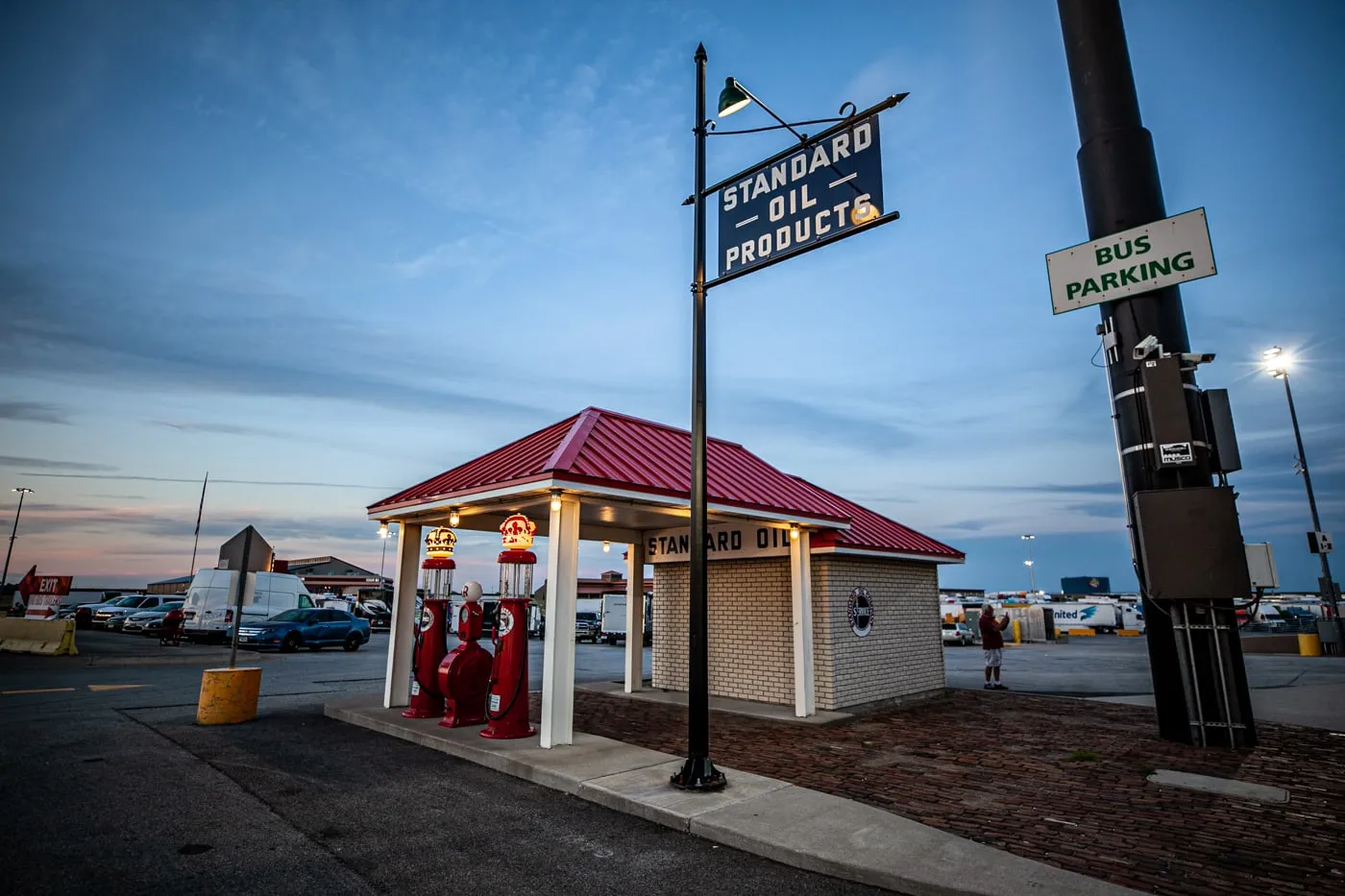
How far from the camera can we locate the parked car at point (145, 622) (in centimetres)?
3047

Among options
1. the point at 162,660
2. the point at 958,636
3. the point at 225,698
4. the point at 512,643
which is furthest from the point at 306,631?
the point at 958,636

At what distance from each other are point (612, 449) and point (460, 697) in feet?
13.3

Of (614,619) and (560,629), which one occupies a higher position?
(560,629)

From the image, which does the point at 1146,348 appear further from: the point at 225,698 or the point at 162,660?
A: the point at 162,660

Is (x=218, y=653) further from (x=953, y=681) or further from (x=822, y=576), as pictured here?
(x=953, y=681)

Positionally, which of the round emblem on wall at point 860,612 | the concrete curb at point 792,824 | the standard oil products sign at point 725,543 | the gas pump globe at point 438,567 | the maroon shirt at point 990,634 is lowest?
the concrete curb at point 792,824

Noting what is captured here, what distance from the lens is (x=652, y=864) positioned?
489 cm

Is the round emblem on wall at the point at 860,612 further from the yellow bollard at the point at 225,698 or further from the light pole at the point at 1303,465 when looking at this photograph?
the light pole at the point at 1303,465

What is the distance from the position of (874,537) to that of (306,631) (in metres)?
22.0

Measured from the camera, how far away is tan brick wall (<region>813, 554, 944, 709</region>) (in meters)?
11.7

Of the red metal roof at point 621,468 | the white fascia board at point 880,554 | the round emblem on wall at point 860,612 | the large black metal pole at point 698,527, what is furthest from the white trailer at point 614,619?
the large black metal pole at point 698,527

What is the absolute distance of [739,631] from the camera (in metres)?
12.9

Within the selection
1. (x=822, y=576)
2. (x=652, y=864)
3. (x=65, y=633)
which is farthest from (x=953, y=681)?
(x=65, y=633)

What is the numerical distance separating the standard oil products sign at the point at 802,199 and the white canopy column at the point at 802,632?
5.76m
